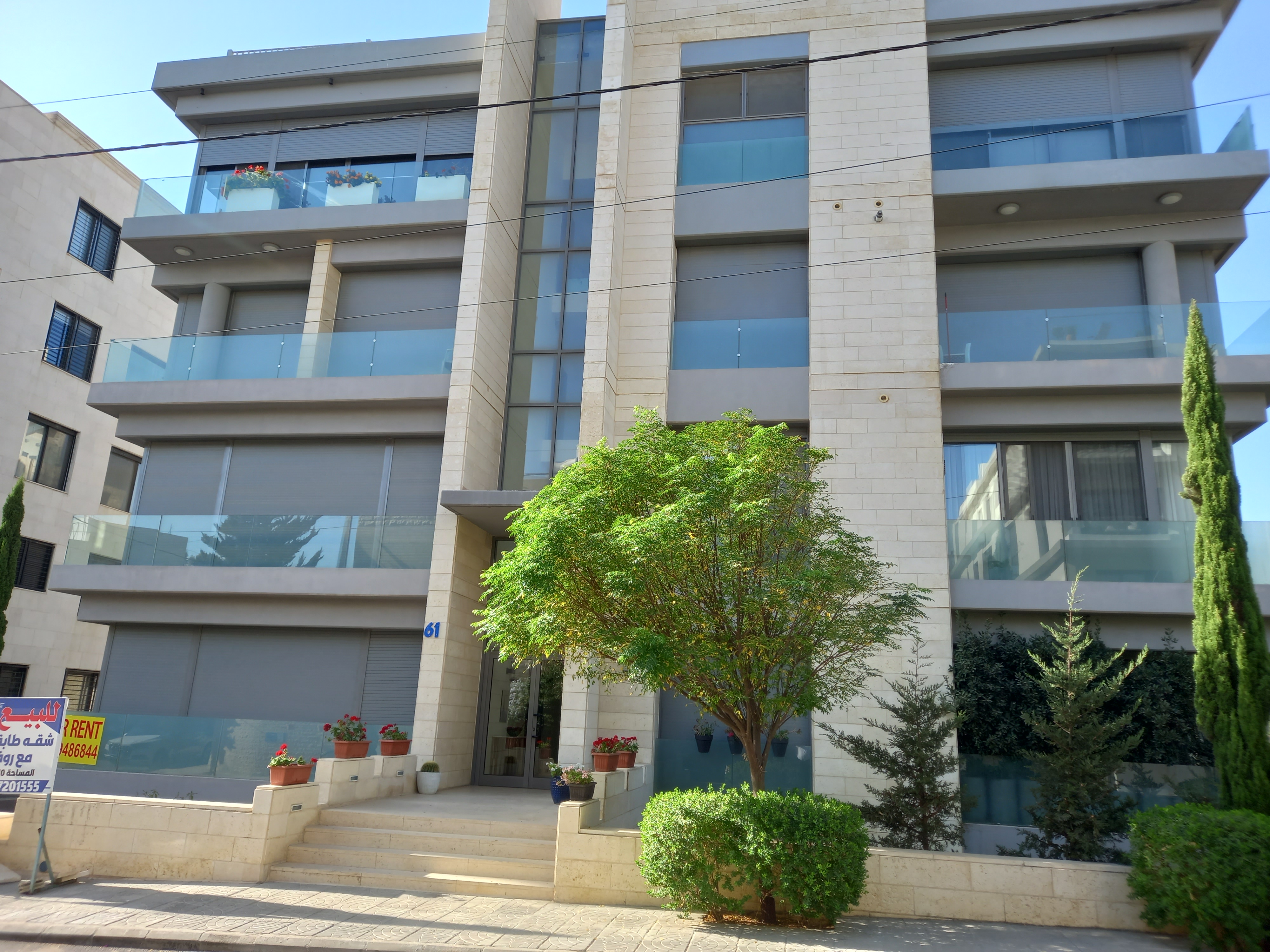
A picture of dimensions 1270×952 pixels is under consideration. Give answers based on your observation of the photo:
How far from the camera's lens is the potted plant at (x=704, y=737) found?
589 inches

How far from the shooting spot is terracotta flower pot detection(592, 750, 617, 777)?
1304 cm

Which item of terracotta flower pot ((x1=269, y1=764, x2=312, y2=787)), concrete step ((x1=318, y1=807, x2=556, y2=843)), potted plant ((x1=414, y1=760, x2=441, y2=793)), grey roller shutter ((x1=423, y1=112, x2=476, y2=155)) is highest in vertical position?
grey roller shutter ((x1=423, y1=112, x2=476, y2=155))

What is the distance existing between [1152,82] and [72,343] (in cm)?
2794

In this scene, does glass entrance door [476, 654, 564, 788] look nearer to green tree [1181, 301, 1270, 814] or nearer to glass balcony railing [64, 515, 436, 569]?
glass balcony railing [64, 515, 436, 569]

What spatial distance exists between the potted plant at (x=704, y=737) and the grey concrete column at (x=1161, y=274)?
36.5 feet

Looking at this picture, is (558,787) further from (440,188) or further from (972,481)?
(440,188)

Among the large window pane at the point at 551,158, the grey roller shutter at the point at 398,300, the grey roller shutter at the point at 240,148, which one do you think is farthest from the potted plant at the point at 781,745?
the grey roller shutter at the point at 240,148

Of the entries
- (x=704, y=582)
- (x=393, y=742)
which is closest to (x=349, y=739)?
(x=393, y=742)

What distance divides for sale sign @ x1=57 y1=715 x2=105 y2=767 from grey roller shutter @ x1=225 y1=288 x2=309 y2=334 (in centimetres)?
861

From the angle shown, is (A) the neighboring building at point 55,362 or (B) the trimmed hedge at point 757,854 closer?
(B) the trimmed hedge at point 757,854

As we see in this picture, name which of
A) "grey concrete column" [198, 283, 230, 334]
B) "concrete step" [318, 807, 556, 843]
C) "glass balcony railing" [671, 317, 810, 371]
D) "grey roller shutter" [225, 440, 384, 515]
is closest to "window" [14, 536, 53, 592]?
"grey concrete column" [198, 283, 230, 334]

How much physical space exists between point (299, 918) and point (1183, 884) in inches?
328

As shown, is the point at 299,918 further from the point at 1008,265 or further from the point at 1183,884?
the point at 1008,265

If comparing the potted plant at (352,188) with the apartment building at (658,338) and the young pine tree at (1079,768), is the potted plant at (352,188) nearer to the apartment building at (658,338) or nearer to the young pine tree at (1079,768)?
the apartment building at (658,338)
